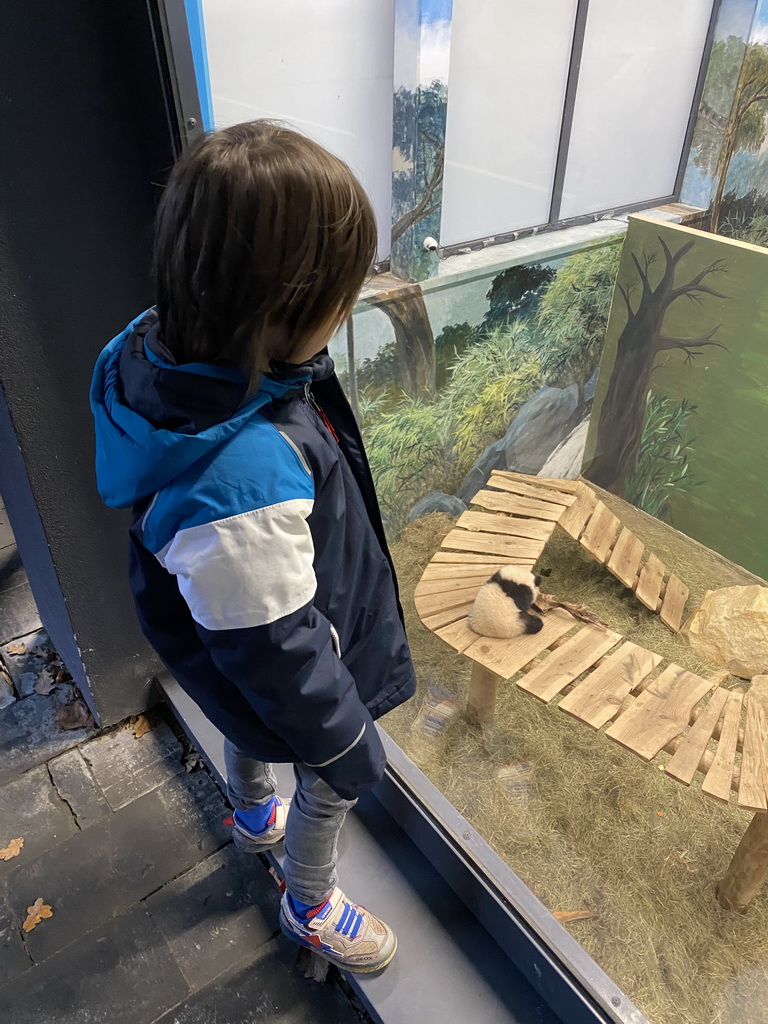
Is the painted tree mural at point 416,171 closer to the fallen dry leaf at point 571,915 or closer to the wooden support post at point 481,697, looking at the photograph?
the wooden support post at point 481,697

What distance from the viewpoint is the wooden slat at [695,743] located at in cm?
145

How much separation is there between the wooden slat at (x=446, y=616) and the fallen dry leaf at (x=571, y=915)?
2.30 ft

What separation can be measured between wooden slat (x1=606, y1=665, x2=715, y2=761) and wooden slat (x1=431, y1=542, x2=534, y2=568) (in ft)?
1.79

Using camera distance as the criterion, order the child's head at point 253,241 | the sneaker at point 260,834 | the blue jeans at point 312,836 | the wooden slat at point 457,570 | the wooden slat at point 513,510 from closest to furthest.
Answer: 1. the child's head at point 253,241
2. the blue jeans at point 312,836
3. the sneaker at point 260,834
4. the wooden slat at point 457,570
5. the wooden slat at point 513,510

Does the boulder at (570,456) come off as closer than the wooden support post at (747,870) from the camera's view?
No

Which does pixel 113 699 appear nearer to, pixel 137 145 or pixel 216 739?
pixel 216 739

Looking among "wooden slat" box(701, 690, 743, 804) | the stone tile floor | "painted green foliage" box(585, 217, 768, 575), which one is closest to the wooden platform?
"wooden slat" box(701, 690, 743, 804)

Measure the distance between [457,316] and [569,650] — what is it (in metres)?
1.07

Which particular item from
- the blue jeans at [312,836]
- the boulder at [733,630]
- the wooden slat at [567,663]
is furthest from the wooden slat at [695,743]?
the blue jeans at [312,836]

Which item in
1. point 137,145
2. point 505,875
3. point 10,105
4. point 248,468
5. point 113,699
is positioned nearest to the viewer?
point 248,468

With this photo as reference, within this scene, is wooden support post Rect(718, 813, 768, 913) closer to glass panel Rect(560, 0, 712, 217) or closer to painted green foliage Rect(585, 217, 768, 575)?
painted green foliage Rect(585, 217, 768, 575)

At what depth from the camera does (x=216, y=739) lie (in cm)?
180

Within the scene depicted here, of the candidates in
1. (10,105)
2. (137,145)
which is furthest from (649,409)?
(10,105)

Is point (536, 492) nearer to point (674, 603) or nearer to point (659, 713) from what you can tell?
point (674, 603)
